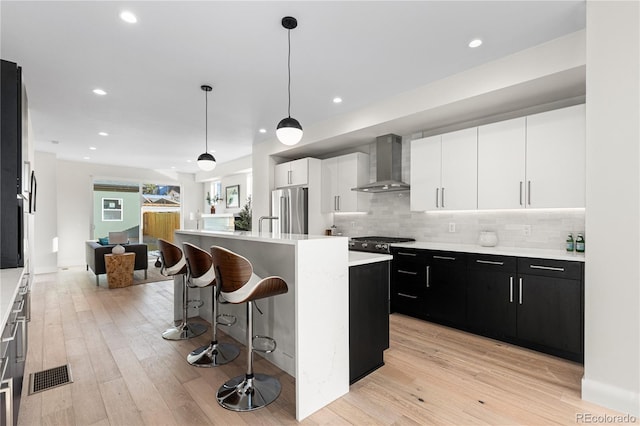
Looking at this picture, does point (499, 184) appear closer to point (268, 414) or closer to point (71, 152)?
Answer: point (268, 414)

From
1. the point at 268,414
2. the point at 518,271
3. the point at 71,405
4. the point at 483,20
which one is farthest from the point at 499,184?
the point at 71,405

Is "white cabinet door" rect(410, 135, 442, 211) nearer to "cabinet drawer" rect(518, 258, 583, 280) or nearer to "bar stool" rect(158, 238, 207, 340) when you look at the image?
"cabinet drawer" rect(518, 258, 583, 280)

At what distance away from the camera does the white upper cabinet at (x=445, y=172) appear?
3.54m

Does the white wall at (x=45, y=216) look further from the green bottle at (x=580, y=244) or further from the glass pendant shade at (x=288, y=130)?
the green bottle at (x=580, y=244)

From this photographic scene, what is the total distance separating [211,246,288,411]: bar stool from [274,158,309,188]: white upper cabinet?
322 cm

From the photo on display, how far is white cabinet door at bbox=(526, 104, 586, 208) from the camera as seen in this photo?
9.27 ft

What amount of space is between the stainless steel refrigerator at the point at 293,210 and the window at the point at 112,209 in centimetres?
575

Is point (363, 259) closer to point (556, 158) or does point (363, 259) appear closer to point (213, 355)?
point (213, 355)

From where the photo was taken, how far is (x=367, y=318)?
8.05ft

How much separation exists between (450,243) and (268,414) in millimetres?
3006

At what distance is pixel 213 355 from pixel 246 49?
2726mm

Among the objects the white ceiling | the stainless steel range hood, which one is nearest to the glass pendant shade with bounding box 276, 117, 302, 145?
the white ceiling

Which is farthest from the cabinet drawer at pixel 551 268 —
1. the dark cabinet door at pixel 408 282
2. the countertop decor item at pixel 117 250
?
the countertop decor item at pixel 117 250

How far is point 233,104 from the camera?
4.03 metres
